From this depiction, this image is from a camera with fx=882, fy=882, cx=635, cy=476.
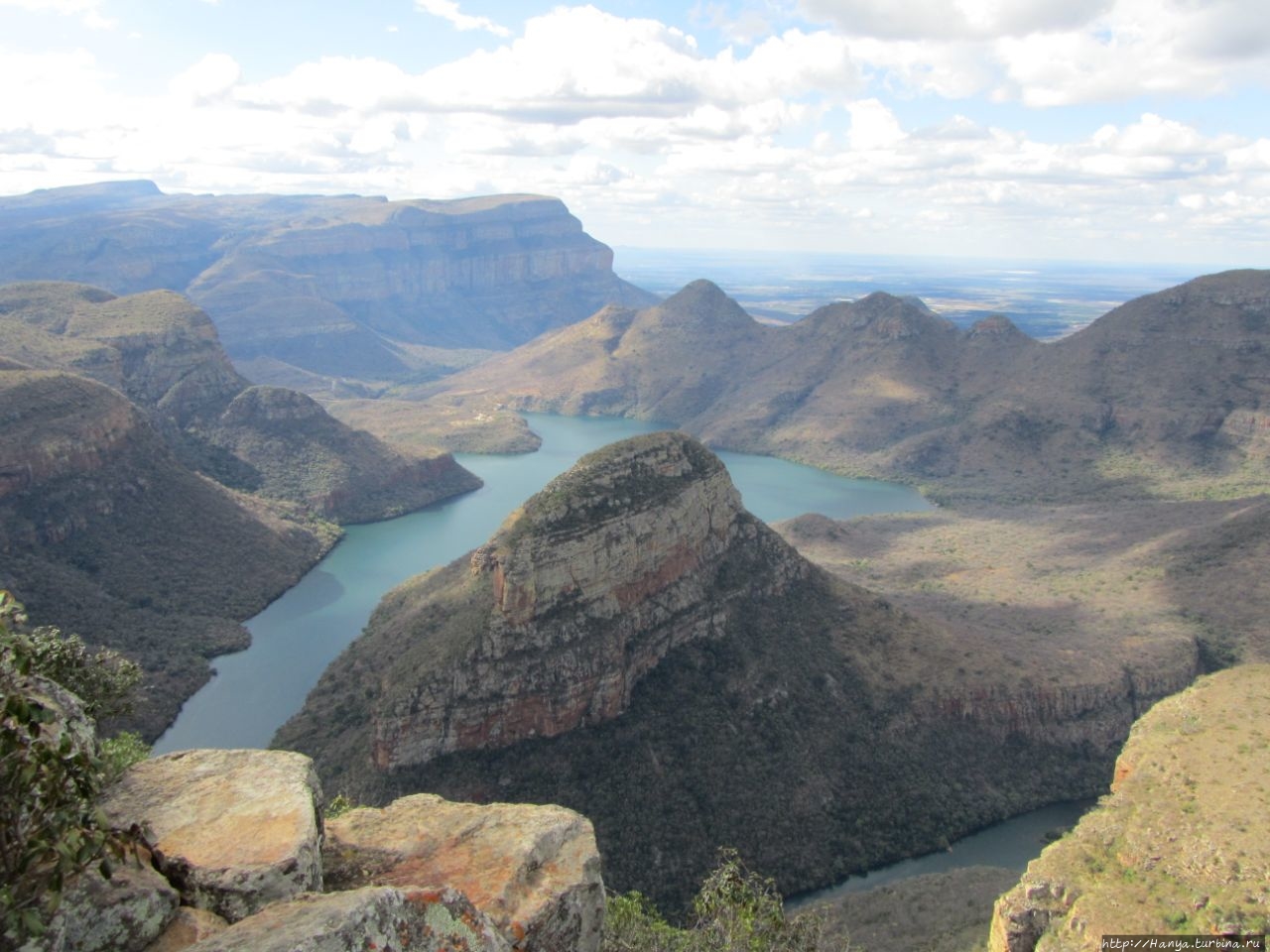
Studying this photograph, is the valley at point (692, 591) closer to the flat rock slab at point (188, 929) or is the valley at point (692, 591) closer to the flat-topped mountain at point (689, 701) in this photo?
the flat-topped mountain at point (689, 701)

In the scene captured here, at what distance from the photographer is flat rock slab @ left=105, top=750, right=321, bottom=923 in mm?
12266

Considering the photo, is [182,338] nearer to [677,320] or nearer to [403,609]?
[403,609]

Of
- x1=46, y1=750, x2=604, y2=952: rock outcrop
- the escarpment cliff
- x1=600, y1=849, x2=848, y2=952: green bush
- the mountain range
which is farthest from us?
the mountain range

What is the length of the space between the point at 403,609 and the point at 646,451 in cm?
2344

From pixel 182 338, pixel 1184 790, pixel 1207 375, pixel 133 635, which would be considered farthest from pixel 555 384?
pixel 1184 790

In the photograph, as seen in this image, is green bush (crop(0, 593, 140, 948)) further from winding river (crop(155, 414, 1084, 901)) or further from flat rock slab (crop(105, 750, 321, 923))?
winding river (crop(155, 414, 1084, 901))

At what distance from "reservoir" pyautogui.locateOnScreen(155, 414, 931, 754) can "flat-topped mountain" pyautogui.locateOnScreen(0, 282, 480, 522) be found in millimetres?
5419

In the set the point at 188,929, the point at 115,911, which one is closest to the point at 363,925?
the point at 188,929

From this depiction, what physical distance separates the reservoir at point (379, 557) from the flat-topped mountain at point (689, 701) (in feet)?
22.9

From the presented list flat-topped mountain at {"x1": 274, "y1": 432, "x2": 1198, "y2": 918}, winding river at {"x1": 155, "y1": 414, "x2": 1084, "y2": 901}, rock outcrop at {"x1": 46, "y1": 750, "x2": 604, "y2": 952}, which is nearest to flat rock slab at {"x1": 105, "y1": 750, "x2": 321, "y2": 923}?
rock outcrop at {"x1": 46, "y1": 750, "x2": 604, "y2": 952}

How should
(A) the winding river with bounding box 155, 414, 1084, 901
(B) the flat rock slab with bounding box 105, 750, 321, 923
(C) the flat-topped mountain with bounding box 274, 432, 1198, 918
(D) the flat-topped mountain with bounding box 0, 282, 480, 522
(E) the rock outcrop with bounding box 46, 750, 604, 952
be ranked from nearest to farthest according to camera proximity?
1. (E) the rock outcrop with bounding box 46, 750, 604, 952
2. (B) the flat rock slab with bounding box 105, 750, 321, 923
3. (C) the flat-topped mountain with bounding box 274, 432, 1198, 918
4. (A) the winding river with bounding box 155, 414, 1084, 901
5. (D) the flat-topped mountain with bounding box 0, 282, 480, 522

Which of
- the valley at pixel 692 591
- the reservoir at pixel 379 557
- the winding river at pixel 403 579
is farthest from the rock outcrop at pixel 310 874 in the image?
the reservoir at pixel 379 557

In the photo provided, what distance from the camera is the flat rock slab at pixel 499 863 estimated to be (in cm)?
1451

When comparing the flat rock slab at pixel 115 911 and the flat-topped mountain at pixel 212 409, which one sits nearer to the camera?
the flat rock slab at pixel 115 911
